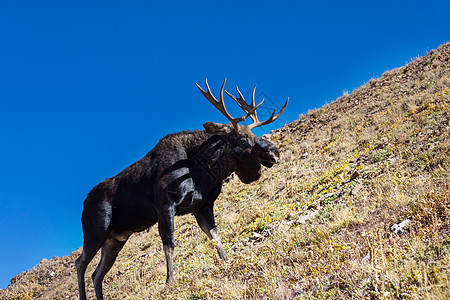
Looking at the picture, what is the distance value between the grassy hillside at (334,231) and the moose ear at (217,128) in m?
1.98

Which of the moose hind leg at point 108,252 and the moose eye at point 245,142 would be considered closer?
the moose eye at point 245,142

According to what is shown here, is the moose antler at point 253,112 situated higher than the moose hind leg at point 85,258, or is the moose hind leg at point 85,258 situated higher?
the moose antler at point 253,112

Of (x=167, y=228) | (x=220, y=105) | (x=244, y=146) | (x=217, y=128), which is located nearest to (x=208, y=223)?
(x=167, y=228)

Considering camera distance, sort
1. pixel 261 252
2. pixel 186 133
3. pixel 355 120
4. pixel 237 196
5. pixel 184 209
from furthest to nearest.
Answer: pixel 355 120, pixel 237 196, pixel 186 133, pixel 184 209, pixel 261 252

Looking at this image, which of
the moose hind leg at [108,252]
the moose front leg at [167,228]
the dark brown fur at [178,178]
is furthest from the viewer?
the moose hind leg at [108,252]

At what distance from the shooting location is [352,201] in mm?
5527

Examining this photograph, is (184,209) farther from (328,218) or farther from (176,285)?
(328,218)

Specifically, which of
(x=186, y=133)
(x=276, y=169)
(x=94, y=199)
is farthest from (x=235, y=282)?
(x=276, y=169)

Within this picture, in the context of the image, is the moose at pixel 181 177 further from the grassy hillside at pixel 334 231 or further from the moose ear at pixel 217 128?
the grassy hillside at pixel 334 231

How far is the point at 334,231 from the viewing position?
4531mm

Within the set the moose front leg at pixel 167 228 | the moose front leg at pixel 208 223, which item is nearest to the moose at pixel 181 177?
the moose front leg at pixel 208 223

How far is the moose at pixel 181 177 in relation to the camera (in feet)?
19.6

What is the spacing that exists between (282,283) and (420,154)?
491cm

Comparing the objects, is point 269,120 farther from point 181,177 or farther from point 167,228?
point 167,228
